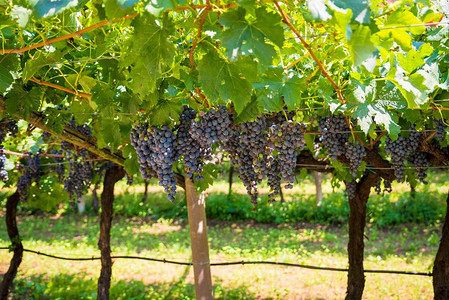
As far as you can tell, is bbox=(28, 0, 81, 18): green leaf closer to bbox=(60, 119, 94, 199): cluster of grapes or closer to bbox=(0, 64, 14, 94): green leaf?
bbox=(0, 64, 14, 94): green leaf

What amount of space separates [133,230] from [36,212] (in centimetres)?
387

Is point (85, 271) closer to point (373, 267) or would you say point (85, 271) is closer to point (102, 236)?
point (102, 236)

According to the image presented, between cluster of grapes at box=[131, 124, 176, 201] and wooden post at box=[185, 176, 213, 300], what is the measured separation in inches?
57.1

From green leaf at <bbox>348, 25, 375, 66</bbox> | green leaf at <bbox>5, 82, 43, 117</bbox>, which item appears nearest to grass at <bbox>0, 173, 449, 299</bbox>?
green leaf at <bbox>5, 82, 43, 117</bbox>

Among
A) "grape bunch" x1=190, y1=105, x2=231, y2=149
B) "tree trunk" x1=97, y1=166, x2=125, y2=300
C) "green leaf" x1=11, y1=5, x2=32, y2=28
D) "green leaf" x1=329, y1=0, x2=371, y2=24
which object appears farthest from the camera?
"tree trunk" x1=97, y1=166, x2=125, y2=300

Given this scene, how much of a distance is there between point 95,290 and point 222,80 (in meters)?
6.27

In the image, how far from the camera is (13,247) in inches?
239

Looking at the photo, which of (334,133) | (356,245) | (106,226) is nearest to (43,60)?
(334,133)

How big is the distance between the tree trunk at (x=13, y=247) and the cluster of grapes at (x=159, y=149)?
4425 mm

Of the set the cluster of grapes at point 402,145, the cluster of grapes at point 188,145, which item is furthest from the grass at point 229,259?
the cluster of grapes at point 188,145

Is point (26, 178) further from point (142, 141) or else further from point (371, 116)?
point (371, 116)

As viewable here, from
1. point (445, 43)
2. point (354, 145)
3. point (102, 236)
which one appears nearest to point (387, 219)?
point (102, 236)

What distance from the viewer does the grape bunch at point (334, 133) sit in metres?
2.86

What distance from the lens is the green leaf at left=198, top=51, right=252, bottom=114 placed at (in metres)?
1.64
